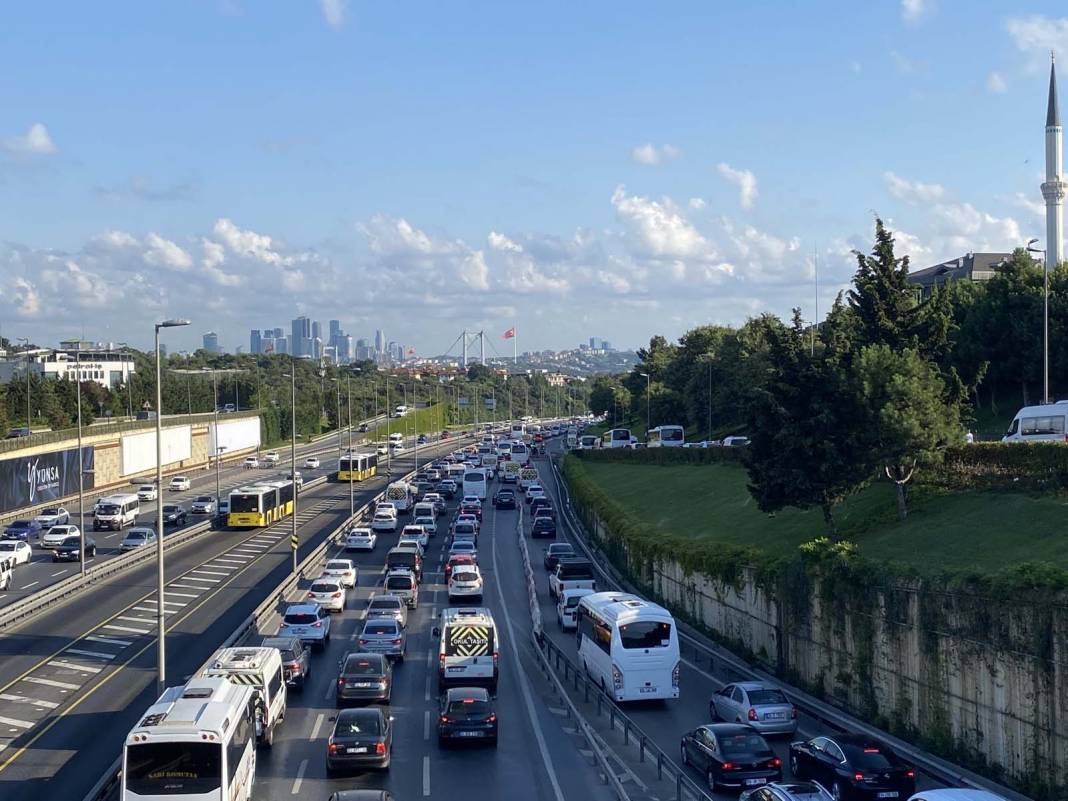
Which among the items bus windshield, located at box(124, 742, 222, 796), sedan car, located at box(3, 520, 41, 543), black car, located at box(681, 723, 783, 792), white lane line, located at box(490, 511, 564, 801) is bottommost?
white lane line, located at box(490, 511, 564, 801)

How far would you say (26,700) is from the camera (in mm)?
30141

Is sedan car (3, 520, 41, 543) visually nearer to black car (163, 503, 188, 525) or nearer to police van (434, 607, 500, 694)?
black car (163, 503, 188, 525)

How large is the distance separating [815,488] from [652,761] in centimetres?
1594

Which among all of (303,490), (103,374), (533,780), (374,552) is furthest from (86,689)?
(103,374)

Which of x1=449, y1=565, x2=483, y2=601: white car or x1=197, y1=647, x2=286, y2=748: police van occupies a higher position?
x1=197, y1=647, x2=286, y2=748: police van

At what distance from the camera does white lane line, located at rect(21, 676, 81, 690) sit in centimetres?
3164

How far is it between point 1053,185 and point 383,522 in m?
67.0

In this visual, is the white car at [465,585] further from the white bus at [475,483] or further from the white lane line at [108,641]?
the white bus at [475,483]

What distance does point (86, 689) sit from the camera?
31484 mm

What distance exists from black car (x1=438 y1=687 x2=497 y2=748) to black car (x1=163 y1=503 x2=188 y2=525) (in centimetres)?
4994

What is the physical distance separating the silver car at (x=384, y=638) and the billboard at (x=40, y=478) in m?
44.8

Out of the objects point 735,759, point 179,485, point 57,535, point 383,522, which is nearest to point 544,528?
point 383,522

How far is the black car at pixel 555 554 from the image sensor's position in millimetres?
55312

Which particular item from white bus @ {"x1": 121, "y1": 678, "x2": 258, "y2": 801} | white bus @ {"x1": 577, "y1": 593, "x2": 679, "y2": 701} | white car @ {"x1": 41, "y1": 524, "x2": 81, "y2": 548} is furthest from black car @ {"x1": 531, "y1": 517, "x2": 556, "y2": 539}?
white bus @ {"x1": 121, "y1": 678, "x2": 258, "y2": 801}
